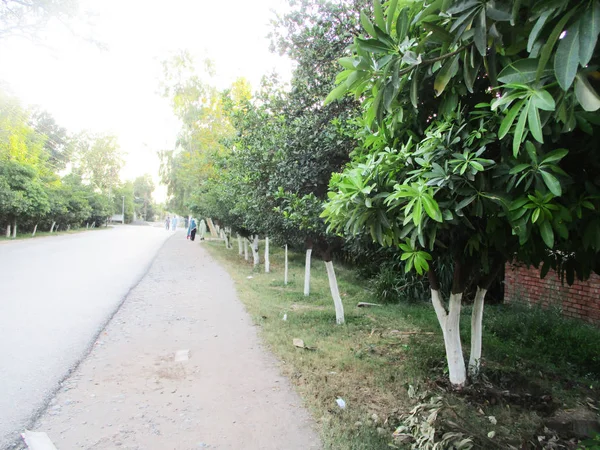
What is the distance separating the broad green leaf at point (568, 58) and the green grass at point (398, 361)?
270cm

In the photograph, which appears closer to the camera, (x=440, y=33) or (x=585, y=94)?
(x=585, y=94)

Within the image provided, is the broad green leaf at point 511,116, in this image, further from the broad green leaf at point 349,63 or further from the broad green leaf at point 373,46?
the broad green leaf at point 349,63

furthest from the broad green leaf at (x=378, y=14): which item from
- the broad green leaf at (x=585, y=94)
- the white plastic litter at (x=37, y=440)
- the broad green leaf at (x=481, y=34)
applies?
the white plastic litter at (x=37, y=440)

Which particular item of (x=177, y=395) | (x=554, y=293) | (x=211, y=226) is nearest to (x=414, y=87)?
(x=177, y=395)

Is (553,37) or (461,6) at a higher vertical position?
(461,6)

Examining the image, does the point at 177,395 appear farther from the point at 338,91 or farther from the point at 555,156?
the point at 555,156

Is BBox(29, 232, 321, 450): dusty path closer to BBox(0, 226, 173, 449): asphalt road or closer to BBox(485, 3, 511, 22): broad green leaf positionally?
BBox(0, 226, 173, 449): asphalt road

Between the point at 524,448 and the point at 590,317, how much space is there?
14.9 feet

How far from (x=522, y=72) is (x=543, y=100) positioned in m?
0.19

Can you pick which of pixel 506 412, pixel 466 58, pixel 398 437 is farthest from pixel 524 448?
pixel 466 58

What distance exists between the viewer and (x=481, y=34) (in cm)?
157


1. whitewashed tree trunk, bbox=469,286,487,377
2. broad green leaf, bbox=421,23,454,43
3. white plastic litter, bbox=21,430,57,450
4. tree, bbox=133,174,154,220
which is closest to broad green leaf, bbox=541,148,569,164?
broad green leaf, bbox=421,23,454,43

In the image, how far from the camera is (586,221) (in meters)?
1.97

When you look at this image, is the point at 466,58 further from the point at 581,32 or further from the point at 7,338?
the point at 7,338
